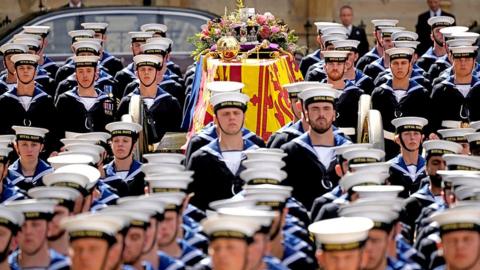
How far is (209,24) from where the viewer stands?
869 inches

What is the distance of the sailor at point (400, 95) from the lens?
68.3 ft

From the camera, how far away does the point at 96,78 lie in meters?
21.9

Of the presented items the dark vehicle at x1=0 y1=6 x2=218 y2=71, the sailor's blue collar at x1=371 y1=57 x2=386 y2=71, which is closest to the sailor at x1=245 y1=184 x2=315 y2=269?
the sailor's blue collar at x1=371 y1=57 x2=386 y2=71

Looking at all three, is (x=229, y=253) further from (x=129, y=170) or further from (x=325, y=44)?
(x=325, y=44)

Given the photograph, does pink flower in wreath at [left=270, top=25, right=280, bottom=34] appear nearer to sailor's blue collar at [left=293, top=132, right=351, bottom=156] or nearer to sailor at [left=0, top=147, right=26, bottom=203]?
sailor's blue collar at [left=293, top=132, right=351, bottom=156]

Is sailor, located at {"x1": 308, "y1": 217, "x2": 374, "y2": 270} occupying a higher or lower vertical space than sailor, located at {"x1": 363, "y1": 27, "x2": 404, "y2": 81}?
lower

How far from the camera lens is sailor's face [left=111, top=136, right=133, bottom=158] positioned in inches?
722

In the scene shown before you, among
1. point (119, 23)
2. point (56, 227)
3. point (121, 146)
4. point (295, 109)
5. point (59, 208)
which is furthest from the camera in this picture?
point (119, 23)

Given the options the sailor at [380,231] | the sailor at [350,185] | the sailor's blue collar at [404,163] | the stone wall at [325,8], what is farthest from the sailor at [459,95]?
the stone wall at [325,8]

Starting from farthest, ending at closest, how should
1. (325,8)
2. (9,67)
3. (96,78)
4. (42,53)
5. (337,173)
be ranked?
(325,8) < (42,53) < (9,67) < (96,78) < (337,173)

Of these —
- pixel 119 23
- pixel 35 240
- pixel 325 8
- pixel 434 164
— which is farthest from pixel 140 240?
pixel 325 8

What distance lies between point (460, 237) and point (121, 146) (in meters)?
5.08

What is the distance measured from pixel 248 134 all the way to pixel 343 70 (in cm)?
305

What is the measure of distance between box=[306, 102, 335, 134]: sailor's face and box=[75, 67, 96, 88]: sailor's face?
363 cm
